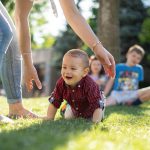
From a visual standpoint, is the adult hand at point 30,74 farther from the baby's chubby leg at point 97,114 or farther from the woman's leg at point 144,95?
the woman's leg at point 144,95

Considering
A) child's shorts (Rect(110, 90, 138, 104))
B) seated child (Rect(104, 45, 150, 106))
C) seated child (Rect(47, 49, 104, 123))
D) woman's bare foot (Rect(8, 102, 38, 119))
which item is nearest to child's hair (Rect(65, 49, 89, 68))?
seated child (Rect(47, 49, 104, 123))

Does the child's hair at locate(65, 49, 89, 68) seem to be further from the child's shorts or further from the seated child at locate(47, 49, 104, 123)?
the child's shorts

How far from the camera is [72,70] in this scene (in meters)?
4.26

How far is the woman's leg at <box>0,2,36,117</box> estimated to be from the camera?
4.46m

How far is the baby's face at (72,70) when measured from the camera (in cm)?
424

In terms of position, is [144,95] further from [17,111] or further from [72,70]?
[72,70]

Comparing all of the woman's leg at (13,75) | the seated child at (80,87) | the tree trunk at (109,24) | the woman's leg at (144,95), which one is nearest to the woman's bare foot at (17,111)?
the woman's leg at (13,75)

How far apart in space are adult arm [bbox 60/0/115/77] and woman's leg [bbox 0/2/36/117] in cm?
88

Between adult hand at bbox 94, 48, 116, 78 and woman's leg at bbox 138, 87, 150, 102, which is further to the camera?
woman's leg at bbox 138, 87, 150, 102

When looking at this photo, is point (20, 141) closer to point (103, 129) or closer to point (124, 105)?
point (103, 129)

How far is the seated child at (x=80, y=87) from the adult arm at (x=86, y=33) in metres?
0.52

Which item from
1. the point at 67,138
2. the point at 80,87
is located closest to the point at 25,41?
the point at 80,87

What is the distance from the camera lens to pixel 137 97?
25.8 ft

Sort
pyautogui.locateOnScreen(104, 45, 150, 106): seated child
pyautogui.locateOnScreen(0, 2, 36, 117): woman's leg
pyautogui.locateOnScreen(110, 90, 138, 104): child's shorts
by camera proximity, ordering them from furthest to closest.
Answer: pyautogui.locateOnScreen(104, 45, 150, 106): seated child < pyautogui.locateOnScreen(110, 90, 138, 104): child's shorts < pyautogui.locateOnScreen(0, 2, 36, 117): woman's leg
